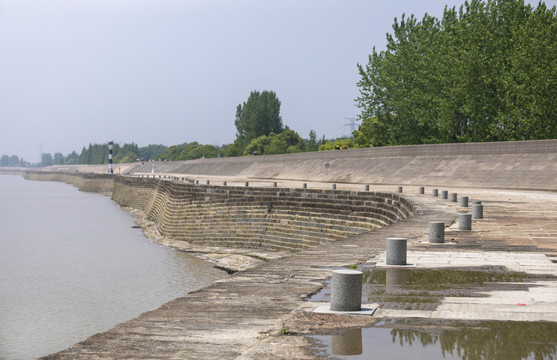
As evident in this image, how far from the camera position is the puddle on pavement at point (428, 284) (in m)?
9.11

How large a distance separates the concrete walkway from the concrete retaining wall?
11.7 meters

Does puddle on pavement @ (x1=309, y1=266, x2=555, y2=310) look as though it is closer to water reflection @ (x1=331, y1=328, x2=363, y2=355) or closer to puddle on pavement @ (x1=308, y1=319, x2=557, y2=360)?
puddle on pavement @ (x1=308, y1=319, x2=557, y2=360)

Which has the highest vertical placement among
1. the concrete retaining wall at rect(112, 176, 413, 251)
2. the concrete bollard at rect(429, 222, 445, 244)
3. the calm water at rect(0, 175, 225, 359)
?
the concrete bollard at rect(429, 222, 445, 244)

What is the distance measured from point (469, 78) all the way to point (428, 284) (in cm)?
5630

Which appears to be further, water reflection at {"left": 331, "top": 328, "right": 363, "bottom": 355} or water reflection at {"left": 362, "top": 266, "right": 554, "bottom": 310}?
water reflection at {"left": 362, "top": 266, "right": 554, "bottom": 310}

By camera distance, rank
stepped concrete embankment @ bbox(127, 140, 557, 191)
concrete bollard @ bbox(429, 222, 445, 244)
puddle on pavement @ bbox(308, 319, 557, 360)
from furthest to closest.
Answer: stepped concrete embankment @ bbox(127, 140, 557, 191)
concrete bollard @ bbox(429, 222, 445, 244)
puddle on pavement @ bbox(308, 319, 557, 360)

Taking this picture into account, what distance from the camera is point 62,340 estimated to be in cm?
2275

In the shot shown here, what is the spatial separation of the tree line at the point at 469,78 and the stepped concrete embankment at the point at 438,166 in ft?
25.6

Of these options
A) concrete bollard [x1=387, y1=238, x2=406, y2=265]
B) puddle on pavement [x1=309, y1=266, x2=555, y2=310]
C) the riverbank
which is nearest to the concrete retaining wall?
the riverbank

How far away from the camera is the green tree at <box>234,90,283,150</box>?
154 meters

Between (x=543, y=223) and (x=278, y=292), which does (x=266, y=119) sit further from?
(x=278, y=292)

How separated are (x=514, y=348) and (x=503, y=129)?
58233 mm

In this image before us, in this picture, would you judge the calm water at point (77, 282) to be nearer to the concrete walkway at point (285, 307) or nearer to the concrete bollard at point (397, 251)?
the concrete walkway at point (285, 307)

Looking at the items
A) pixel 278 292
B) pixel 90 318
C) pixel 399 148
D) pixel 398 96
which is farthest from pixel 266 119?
pixel 278 292
